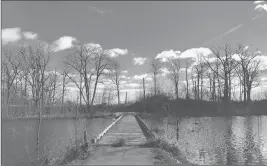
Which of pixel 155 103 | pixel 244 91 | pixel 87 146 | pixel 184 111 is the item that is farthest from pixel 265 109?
pixel 87 146

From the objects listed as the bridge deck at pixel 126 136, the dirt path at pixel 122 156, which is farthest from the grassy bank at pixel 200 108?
the dirt path at pixel 122 156

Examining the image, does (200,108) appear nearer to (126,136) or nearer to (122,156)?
(126,136)

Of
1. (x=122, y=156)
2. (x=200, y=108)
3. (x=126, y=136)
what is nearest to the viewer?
(x=122, y=156)

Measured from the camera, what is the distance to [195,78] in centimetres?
5403

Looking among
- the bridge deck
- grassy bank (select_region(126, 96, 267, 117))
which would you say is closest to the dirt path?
the bridge deck

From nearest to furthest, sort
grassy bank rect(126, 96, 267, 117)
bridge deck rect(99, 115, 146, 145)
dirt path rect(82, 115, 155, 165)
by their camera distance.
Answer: dirt path rect(82, 115, 155, 165) → bridge deck rect(99, 115, 146, 145) → grassy bank rect(126, 96, 267, 117)

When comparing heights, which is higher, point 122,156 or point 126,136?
point 122,156

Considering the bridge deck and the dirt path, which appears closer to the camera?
the dirt path

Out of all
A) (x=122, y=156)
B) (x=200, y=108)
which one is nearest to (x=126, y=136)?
(x=122, y=156)

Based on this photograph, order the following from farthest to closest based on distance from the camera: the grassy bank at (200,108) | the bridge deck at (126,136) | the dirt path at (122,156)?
the grassy bank at (200,108)
the bridge deck at (126,136)
the dirt path at (122,156)

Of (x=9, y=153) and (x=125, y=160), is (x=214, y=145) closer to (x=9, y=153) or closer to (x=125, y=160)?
(x=125, y=160)

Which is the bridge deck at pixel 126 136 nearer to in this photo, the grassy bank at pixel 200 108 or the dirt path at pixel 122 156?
the dirt path at pixel 122 156

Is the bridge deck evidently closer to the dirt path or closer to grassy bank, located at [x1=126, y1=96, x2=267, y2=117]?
the dirt path

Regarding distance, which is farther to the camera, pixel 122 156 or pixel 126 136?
pixel 126 136
